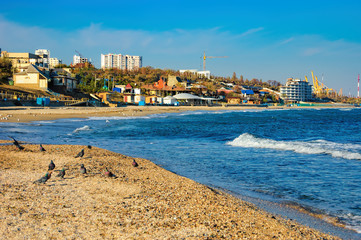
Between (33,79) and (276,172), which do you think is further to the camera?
(33,79)

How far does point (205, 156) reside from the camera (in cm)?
1535

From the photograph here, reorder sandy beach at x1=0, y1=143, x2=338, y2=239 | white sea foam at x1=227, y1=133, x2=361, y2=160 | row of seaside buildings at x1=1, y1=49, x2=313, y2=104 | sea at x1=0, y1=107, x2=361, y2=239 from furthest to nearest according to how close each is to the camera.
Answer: row of seaside buildings at x1=1, y1=49, x2=313, y2=104 < white sea foam at x1=227, y1=133, x2=361, y2=160 < sea at x1=0, y1=107, x2=361, y2=239 < sandy beach at x1=0, y1=143, x2=338, y2=239

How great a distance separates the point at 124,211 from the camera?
6480mm

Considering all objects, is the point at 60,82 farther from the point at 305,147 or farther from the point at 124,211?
the point at 124,211

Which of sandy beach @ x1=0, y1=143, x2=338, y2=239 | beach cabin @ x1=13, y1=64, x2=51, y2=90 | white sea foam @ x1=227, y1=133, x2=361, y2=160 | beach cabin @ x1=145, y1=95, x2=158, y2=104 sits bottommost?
white sea foam @ x1=227, y1=133, x2=361, y2=160

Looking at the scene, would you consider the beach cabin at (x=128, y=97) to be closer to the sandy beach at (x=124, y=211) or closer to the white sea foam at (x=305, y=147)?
the white sea foam at (x=305, y=147)

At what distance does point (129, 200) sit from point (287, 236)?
335 cm

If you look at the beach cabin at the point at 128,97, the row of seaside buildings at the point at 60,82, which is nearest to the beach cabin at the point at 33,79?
the row of seaside buildings at the point at 60,82

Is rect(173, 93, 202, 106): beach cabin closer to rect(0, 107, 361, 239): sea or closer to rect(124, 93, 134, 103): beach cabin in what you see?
rect(124, 93, 134, 103): beach cabin

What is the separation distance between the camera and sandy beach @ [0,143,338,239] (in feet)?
17.9

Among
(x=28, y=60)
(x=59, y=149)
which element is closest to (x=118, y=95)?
(x=28, y=60)

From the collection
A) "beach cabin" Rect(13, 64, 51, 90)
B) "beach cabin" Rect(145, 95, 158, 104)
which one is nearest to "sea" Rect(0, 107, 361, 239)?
"beach cabin" Rect(13, 64, 51, 90)

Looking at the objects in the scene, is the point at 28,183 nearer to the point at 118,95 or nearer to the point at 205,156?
the point at 205,156

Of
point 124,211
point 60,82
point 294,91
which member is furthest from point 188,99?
point 294,91
